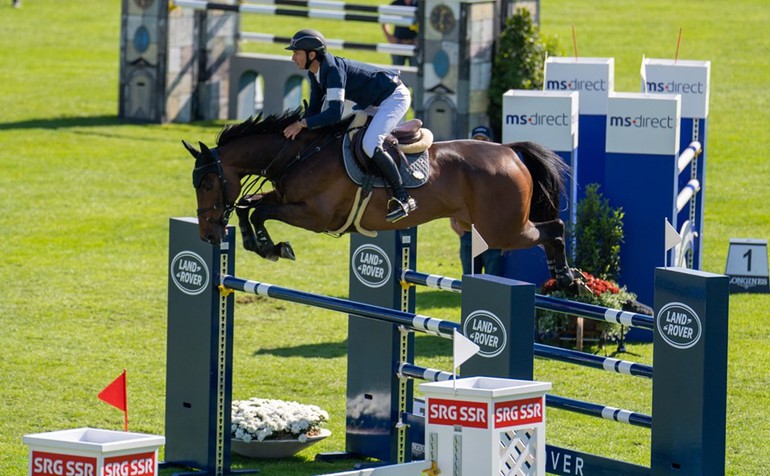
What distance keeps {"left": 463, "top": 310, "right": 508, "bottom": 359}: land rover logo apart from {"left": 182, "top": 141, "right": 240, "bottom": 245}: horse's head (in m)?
1.76

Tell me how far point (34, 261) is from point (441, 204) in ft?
25.2

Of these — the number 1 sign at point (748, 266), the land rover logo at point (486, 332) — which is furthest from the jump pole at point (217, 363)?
the number 1 sign at point (748, 266)

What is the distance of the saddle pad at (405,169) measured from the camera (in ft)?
28.6

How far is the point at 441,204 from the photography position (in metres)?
9.06

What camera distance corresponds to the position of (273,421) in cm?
944

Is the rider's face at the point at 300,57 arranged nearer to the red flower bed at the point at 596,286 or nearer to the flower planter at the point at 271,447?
the flower planter at the point at 271,447

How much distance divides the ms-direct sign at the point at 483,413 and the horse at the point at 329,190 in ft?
8.76

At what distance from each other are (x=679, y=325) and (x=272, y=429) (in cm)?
317

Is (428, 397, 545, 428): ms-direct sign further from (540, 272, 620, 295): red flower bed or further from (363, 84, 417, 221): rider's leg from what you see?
(540, 272, 620, 295): red flower bed

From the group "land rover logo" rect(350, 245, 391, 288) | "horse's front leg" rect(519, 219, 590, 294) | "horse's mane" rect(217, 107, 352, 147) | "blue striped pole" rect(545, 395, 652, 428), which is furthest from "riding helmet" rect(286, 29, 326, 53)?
"blue striped pole" rect(545, 395, 652, 428)

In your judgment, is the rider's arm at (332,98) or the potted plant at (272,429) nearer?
the rider's arm at (332,98)

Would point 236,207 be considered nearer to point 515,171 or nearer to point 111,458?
point 515,171

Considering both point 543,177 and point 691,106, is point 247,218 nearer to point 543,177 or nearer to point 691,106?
point 543,177

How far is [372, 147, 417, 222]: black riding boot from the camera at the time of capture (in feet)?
28.2
